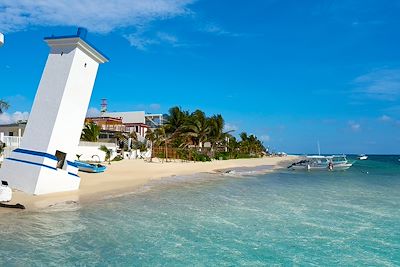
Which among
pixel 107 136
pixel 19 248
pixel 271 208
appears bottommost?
pixel 19 248

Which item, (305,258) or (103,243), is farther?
(103,243)

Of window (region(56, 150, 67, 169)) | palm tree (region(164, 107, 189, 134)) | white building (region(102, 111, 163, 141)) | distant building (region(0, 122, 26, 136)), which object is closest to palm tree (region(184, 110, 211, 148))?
palm tree (region(164, 107, 189, 134))

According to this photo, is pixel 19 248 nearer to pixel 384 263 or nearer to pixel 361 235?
pixel 384 263

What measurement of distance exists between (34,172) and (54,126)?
80.9 inches

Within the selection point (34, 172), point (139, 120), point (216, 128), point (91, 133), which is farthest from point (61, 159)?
point (139, 120)

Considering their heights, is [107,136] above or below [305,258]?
above

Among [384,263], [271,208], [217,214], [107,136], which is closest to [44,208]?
[217,214]

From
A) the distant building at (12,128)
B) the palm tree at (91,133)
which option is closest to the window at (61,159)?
the palm tree at (91,133)

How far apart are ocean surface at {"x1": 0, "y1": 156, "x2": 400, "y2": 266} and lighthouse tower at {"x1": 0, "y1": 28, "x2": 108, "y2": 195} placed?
2.09 metres

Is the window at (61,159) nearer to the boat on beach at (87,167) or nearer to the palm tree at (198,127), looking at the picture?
the boat on beach at (87,167)

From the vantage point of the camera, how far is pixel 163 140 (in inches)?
1763

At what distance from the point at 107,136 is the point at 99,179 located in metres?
22.8

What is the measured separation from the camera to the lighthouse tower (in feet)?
47.7

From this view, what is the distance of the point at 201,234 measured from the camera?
988cm
